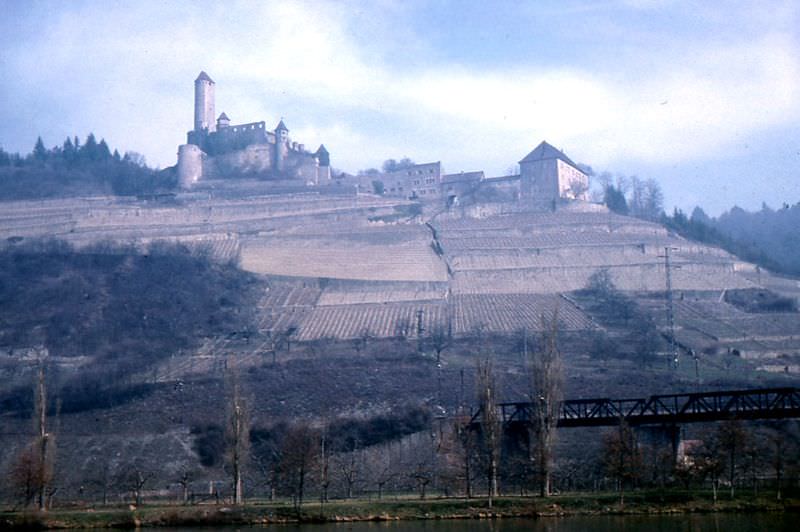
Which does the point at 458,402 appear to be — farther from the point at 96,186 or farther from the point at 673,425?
the point at 96,186

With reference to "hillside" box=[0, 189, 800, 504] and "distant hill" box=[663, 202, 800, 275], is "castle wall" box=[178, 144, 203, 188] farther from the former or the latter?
"distant hill" box=[663, 202, 800, 275]

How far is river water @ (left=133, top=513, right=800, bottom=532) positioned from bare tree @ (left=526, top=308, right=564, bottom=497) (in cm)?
347

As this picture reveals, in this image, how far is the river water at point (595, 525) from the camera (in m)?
22.0

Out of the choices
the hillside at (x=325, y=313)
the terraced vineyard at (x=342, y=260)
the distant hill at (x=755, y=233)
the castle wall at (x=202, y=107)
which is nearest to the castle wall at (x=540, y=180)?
the hillside at (x=325, y=313)

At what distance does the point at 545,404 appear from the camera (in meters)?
30.7

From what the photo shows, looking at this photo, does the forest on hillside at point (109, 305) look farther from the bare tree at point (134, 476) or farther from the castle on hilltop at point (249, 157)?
the castle on hilltop at point (249, 157)

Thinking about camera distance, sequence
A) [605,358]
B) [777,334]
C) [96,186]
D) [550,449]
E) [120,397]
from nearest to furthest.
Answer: [550,449] < [120,397] < [605,358] < [777,334] < [96,186]

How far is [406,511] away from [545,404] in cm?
664

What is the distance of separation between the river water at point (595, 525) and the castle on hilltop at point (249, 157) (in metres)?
93.4

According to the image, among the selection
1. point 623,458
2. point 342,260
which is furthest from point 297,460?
point 342,260

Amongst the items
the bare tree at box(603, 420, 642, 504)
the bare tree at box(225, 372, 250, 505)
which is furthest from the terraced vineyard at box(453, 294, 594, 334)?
the bare tree at box(225, 372, 250, 505)

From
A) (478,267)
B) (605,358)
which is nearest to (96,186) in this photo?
(478,267)

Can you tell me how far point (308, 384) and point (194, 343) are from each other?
16079 millimetres

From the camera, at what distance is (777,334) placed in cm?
6175
